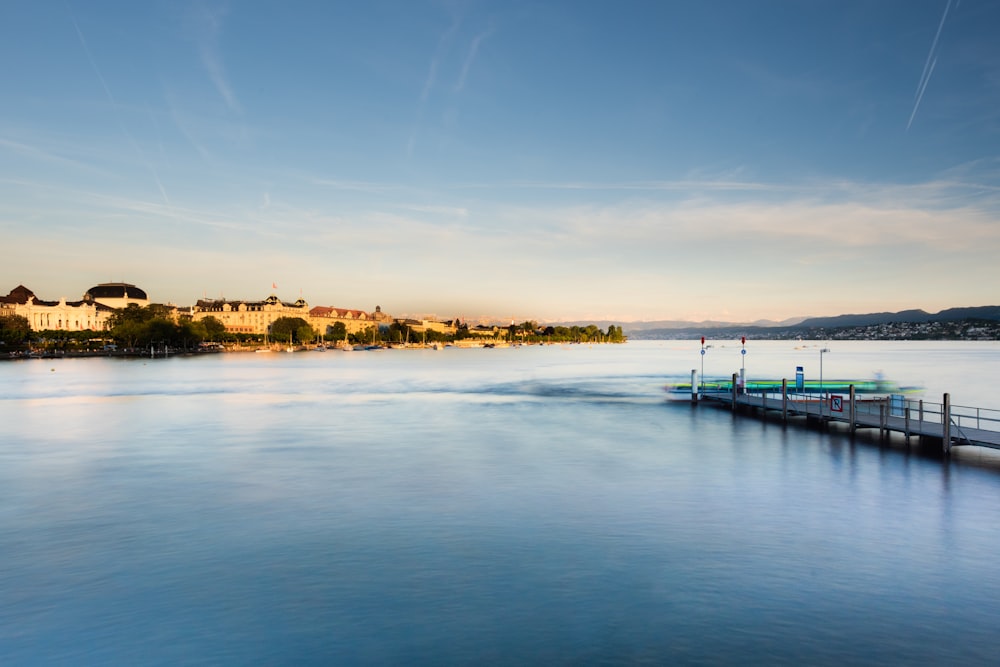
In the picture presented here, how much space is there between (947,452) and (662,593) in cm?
2339

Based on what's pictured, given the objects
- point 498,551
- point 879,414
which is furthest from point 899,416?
point 498,551

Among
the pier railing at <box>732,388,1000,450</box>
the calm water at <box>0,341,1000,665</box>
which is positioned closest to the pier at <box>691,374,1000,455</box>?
the pier railing at <box>732,388,1000,450</box>

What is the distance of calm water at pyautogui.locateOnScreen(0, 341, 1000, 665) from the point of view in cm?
1432

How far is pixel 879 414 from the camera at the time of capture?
40562 mm

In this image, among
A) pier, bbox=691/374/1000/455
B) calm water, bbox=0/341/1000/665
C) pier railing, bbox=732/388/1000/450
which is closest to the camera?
calm water, bbox=0/341/1000/665

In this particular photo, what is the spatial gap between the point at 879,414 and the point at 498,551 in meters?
29.1

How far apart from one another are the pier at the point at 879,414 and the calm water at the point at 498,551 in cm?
138

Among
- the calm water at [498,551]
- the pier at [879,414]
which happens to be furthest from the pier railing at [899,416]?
the calm water at [498,551]

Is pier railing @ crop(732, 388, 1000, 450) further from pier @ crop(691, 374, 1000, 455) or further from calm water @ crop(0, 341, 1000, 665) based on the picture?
calm water @ crop(0, 341, 1000, 665)

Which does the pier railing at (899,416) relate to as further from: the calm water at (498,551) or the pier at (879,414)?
the calm water at (498,551)

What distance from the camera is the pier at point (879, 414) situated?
33.2 m

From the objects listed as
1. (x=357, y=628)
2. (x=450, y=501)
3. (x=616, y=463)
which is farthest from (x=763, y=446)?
(x=357, y=628)

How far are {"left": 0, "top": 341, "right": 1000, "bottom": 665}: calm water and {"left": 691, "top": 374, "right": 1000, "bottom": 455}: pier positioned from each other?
1376 mm

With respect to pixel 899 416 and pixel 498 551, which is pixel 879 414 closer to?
pixel 899 416
